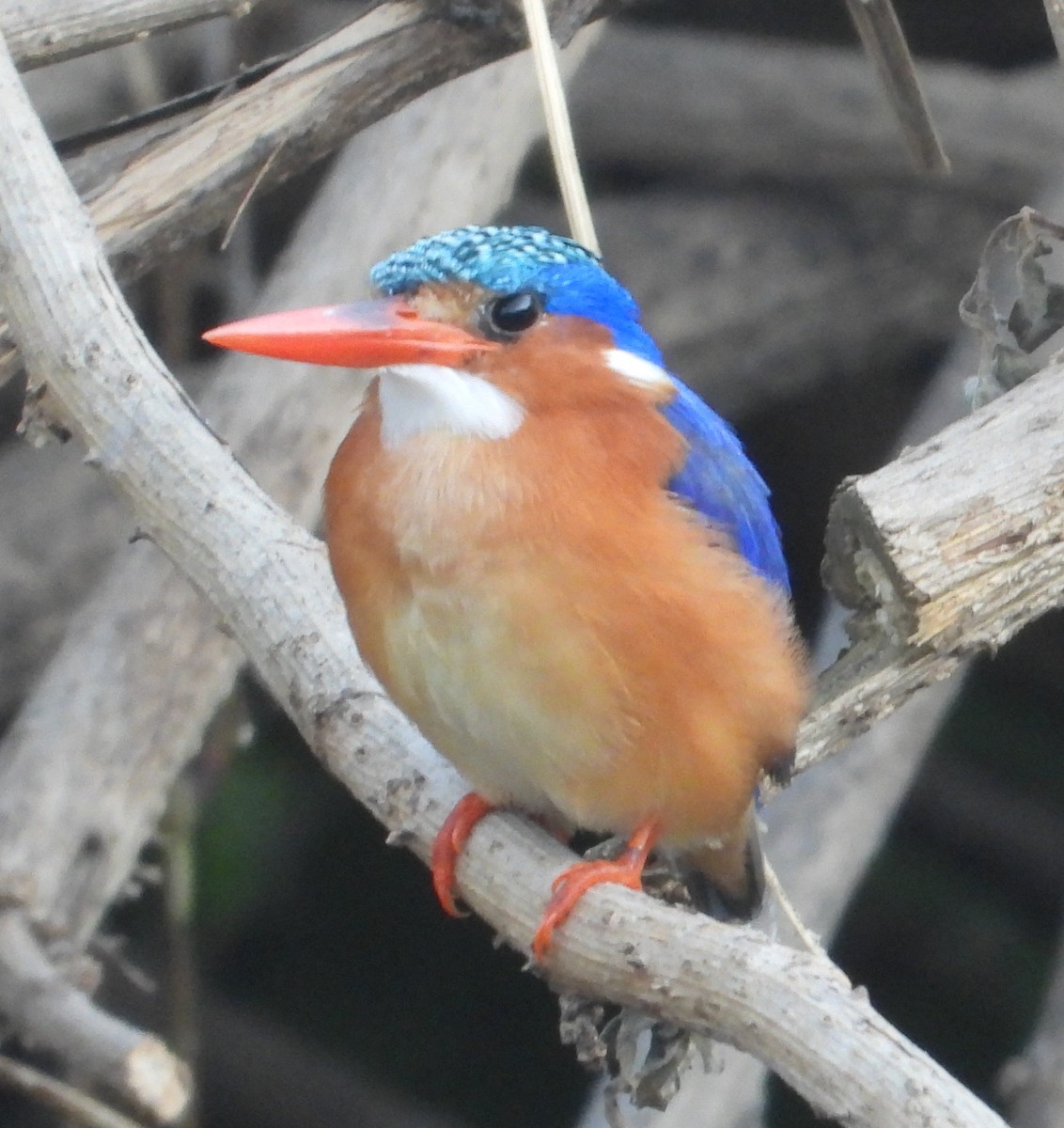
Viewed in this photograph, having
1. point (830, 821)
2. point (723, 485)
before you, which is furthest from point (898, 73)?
point (830, 821)

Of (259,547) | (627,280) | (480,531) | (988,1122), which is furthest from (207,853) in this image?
(988,1122)

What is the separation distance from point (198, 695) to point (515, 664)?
35.8 inches

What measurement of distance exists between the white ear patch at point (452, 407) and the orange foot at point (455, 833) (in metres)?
0.42

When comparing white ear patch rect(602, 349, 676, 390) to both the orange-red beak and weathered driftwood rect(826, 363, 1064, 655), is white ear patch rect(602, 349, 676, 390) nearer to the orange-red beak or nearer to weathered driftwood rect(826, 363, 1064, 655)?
the orange-red beak

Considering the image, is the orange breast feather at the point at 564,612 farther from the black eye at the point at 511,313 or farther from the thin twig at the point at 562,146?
the thin twig at the point at 562,146

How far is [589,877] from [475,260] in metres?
0.63

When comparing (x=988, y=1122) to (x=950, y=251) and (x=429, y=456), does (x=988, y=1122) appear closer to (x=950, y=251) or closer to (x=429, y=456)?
(x=429, y=456)

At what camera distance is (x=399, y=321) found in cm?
181

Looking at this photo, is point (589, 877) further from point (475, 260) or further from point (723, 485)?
point (475, 260)

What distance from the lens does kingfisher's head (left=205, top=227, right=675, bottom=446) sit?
5.89ft

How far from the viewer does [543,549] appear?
1783 millimetres

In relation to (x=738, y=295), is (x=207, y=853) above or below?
below

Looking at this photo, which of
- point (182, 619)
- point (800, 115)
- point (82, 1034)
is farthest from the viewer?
point (800, 115)

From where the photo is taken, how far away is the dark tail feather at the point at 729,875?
2.24 meters
